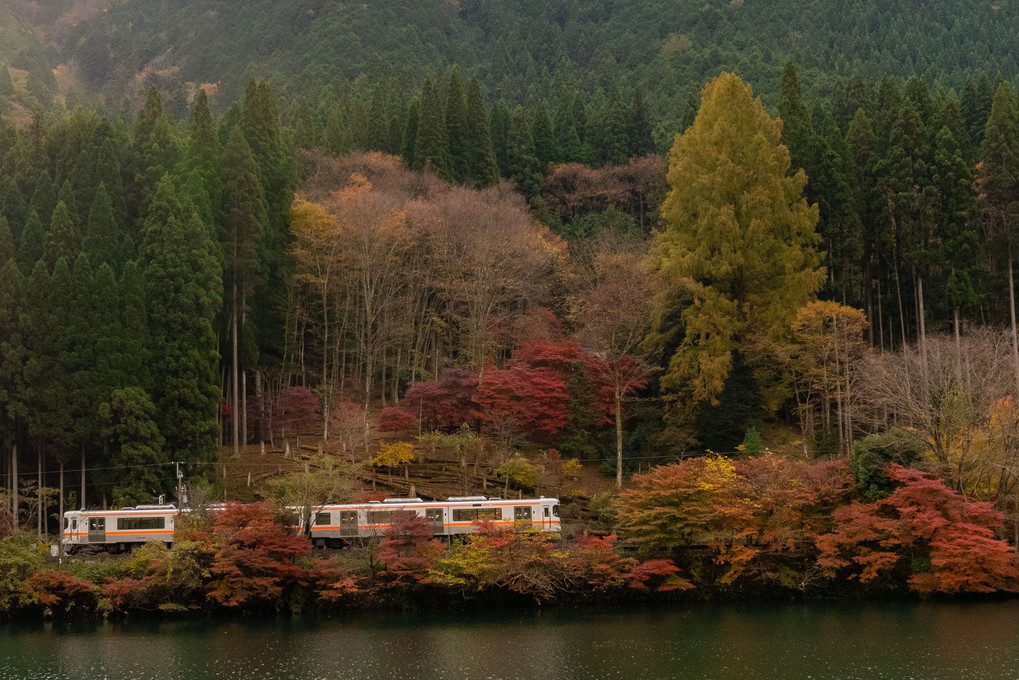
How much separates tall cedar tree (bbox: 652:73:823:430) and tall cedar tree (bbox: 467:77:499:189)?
18416 millimetres

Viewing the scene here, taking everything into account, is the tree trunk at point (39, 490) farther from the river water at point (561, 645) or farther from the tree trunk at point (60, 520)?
the river water at point (561, 645)

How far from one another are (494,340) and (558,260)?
6.25 metres

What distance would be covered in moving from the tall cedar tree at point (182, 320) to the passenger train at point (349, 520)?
363 cm

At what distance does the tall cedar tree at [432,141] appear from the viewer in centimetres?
6096

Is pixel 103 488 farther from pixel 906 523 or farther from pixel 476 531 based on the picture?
pixel 906 523

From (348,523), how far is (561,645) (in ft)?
36.2

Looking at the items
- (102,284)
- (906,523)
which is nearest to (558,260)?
(102,284)

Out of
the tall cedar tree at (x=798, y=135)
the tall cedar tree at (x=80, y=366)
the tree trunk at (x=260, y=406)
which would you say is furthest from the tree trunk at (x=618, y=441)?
the tall cedar tree at (x=80, y=366)

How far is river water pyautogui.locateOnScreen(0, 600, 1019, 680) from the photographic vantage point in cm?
2594

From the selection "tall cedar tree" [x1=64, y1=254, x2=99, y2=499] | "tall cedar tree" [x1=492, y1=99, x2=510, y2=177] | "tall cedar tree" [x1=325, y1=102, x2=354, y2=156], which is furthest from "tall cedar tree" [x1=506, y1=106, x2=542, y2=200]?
"tall cedar tree" [x1=64, y1=254, x2=99, y2=499]

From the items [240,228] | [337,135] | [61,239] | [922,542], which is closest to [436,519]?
[922,542]

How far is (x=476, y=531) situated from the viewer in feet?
117

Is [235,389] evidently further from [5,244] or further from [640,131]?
[640,131]

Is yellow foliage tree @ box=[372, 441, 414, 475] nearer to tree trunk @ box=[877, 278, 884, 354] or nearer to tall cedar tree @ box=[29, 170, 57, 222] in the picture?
tall cedar tree @ box=[29, 170, 57, 222]
